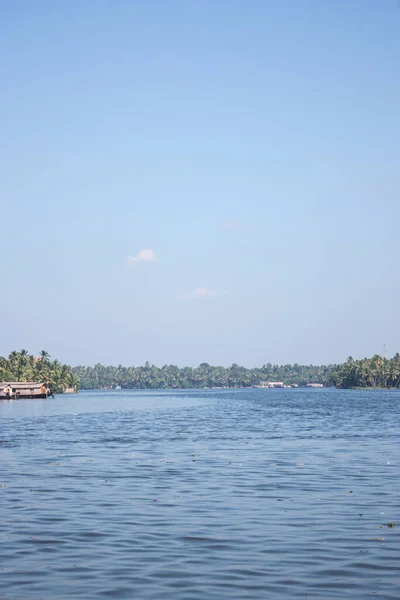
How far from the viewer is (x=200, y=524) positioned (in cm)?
2284

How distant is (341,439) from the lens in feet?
178

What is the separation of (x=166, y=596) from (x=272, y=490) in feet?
46.1

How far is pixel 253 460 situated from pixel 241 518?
16.5m

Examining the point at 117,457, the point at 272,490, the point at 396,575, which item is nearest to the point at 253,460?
the point at 117,457

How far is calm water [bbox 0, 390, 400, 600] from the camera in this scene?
1639cm

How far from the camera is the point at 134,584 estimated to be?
16.3 metres

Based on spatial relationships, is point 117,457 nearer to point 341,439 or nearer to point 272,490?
point 272,490

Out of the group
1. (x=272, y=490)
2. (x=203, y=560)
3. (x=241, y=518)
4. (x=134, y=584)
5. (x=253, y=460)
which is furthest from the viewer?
(x=253, y=460)

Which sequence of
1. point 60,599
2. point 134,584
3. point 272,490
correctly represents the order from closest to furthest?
1. point 60,599
2. point 134,584
3. point 272,490

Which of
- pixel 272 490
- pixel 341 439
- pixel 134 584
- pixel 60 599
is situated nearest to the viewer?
pixel 60 599

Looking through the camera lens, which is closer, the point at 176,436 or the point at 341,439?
the point at 341,439

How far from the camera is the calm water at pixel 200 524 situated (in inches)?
645

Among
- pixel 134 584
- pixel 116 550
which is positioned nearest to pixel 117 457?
pixel 116 550

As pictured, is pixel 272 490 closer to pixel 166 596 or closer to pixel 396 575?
pixel 396 575
